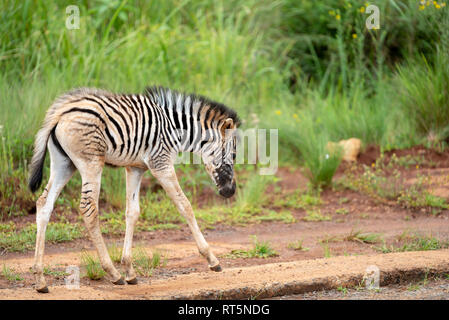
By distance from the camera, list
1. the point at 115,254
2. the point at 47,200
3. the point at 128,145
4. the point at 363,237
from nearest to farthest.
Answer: the point at 47,200 < the point at 128,145 < the point at 115,254 < the point at 363,237

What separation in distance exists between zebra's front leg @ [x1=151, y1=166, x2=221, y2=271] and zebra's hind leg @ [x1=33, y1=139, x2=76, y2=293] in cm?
76

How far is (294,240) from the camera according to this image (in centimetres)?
722

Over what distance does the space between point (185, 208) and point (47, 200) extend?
44.8 inches

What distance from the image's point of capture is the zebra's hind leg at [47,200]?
4777 mm

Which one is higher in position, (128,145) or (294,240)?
(128,145)

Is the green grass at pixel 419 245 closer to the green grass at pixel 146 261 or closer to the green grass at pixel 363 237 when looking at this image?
the green grass at pixel 363 237

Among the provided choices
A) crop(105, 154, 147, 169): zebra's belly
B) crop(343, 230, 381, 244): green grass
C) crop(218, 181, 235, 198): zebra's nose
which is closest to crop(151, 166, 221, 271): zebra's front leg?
crop(105, 154, 147, 169): zebra's belly

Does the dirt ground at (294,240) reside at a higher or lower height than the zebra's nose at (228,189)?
lower

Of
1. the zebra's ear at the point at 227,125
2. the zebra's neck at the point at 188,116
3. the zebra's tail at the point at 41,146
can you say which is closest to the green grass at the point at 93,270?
the zebra's tail at the point at 41,146

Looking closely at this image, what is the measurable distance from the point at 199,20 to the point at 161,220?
632 cm

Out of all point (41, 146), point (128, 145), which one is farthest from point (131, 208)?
point (41, 146)

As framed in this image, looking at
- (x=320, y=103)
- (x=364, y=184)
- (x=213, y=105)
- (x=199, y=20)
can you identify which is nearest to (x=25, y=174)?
(x=213, y=105)

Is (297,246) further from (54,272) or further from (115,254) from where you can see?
(54,272)

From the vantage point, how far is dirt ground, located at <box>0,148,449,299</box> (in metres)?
5.02
